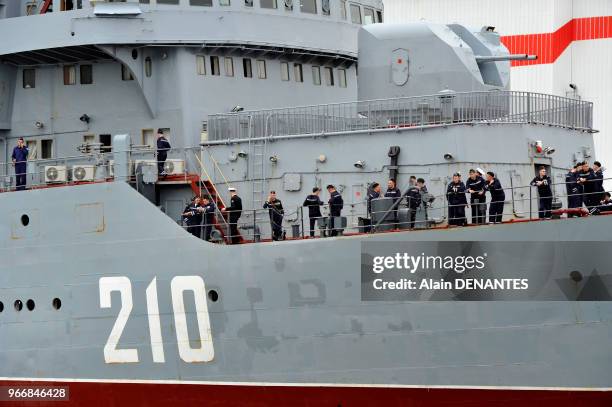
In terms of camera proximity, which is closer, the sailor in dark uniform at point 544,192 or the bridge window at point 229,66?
the sailor in dark uniform at point 544,192

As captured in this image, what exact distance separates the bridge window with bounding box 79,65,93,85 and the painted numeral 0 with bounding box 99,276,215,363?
485cm

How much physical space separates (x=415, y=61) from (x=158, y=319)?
6.42 m

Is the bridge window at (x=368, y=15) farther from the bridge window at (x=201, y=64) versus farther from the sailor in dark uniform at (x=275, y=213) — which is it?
the sailor in dark uniform at (x=275, y=213)

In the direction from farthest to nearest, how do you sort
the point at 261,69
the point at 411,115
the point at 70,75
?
the point at 261,69 → the point at 70,75 → the point at 411,115

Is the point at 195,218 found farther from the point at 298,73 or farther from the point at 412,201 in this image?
the point at 298,73

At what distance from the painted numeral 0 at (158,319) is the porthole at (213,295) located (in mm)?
102

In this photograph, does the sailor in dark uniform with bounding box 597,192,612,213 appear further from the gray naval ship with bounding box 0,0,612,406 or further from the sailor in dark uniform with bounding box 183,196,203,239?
the sailor in dark uniform with bounding box 183,196,203,239

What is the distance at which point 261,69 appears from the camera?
24.2 meters

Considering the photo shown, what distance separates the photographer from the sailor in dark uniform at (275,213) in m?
20.3

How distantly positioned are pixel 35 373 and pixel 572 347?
30.5ft

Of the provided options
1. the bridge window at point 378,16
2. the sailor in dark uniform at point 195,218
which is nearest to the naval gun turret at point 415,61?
the sailor in dark uniform at point 195,218

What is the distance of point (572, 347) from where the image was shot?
17.8 metres

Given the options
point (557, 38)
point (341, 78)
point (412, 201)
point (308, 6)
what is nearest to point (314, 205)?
point (412, 201)

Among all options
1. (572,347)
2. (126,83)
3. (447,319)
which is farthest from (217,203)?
(572,347)
